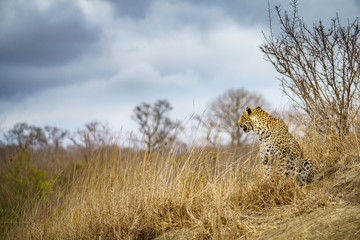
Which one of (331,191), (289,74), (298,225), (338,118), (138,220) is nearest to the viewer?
(298,225)

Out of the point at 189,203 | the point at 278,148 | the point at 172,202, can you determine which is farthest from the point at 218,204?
the point at 278,148

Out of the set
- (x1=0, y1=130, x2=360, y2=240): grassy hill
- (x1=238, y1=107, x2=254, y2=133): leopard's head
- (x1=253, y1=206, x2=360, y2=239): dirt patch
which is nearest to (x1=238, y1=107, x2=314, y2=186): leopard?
(x1=238, y1=107, x2=254, y2=133): leopard's head

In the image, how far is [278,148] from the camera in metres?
4.66

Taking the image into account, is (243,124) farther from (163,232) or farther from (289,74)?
(163,232)

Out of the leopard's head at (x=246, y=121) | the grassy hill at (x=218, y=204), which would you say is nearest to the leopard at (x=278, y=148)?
the leopard's head at (x=246, y=121)

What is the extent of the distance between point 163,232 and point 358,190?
2195 millimetres

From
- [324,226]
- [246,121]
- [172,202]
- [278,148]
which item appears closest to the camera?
[324,226]

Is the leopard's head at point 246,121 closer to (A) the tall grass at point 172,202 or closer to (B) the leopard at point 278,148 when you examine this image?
(B) the leopard at point 278,148

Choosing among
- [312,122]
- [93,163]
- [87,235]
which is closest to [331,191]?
[312,122]

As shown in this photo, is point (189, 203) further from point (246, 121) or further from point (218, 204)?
point (246, 121)

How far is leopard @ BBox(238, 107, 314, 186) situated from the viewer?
454 centimetres

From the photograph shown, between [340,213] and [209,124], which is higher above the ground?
[209,124]

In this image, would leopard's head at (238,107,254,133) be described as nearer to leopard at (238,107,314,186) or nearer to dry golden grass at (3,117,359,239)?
leopard at (238,107,314,186)

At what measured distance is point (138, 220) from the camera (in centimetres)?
435
